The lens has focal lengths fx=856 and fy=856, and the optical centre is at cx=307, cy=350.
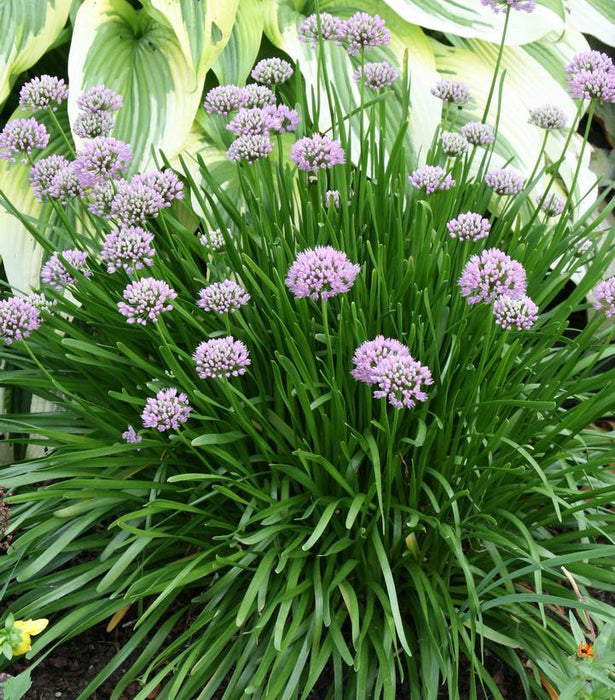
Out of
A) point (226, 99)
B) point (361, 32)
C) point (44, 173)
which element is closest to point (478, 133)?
point (361, 32)

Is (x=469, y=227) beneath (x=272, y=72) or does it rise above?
beneath

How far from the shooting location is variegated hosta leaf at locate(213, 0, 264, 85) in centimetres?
280

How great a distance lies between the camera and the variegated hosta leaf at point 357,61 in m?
2.79

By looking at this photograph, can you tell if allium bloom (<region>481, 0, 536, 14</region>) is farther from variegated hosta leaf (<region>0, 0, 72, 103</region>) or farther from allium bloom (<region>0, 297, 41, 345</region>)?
variegated hosta leaf (<region>0, 0, 72, 103</region>)

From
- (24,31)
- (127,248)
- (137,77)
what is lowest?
(127,248)

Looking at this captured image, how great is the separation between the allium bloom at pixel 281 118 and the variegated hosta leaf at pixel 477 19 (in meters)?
0.87

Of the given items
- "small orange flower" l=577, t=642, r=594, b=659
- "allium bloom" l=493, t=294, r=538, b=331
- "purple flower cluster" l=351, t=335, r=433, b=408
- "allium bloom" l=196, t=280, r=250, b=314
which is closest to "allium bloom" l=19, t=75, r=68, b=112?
"allium bloom" l=196, t=280, r=250, b=314

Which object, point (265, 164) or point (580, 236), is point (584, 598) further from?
point (265, 164)

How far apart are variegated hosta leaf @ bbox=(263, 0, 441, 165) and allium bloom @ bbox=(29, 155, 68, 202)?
98 centimetres

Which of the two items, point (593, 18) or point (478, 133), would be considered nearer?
point (478, 133)

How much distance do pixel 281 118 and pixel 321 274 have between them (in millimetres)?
587

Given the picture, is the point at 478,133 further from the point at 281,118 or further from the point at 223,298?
the point at 223,298

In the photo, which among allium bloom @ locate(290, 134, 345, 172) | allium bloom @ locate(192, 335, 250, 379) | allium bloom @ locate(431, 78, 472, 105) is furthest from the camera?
allium bloom @ locate(431, 78, 472, 105)

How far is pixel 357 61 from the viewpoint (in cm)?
281
